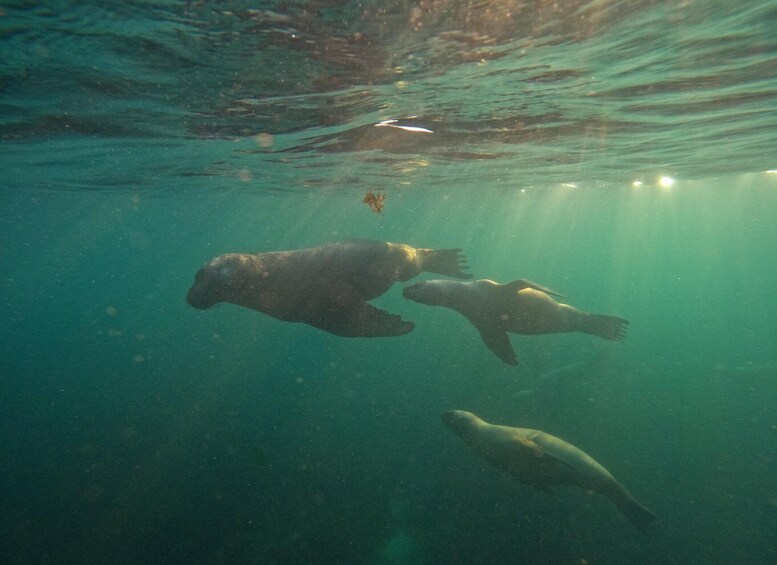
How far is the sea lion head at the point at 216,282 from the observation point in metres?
6.82

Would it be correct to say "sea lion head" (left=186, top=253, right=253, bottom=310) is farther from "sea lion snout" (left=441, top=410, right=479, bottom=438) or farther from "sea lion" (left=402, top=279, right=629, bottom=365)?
"sea lion snout" (left=441, top=410, right=479, bottom=438)

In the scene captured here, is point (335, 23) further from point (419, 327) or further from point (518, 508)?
point (419, 327)

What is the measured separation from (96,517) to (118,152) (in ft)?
→ 33.4

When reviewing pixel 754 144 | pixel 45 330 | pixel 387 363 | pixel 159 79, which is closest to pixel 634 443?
pixel 754 144

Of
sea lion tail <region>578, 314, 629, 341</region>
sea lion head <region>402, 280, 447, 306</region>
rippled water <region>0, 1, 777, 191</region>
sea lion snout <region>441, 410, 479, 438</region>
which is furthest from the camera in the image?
sea lion tail <region>578, 314, 629, 341</region>

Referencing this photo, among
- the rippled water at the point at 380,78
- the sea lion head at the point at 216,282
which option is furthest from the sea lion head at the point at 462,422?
the rippled water at the point at 380,78

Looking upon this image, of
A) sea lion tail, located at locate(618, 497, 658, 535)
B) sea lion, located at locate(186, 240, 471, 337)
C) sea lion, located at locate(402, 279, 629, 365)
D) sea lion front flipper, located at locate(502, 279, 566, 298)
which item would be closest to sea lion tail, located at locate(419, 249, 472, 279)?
sea lion, located at locate(402, 279, 629, 365)

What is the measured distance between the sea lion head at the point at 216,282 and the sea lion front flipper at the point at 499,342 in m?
5.22

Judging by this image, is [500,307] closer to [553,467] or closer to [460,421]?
[460,421]

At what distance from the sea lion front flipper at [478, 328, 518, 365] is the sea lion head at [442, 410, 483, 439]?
4.70 feet

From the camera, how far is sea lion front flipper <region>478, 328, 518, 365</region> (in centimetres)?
919

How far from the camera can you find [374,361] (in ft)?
79.5

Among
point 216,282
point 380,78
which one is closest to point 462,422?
point 216,282

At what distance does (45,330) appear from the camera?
5109 cm
